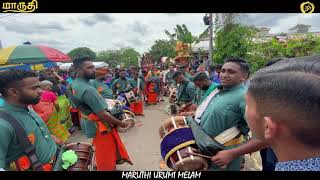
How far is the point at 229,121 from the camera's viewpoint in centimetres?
233

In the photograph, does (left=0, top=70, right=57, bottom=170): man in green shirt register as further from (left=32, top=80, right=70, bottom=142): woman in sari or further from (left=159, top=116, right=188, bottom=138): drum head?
(left=32, top=80, right=70, bottom=142): woman in sari

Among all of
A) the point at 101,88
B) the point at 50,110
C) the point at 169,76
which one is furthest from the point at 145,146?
the point at 169,76

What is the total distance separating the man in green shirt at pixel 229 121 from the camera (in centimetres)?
218

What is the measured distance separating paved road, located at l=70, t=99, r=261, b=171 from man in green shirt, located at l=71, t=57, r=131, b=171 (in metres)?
0.59

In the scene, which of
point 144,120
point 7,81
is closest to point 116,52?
point 144,120

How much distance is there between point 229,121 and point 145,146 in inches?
149

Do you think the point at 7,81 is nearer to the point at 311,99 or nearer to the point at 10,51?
the point at 311,99

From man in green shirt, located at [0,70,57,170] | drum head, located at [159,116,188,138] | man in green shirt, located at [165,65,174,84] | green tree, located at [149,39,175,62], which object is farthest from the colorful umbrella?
green tree, located at [149,39,175,62]

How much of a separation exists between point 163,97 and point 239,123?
38.7 ft

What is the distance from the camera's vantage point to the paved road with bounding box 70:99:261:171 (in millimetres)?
4695

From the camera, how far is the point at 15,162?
2.03 metres

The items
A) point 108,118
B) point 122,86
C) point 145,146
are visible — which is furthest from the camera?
point 122,86

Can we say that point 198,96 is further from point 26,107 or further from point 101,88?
point 26,107
